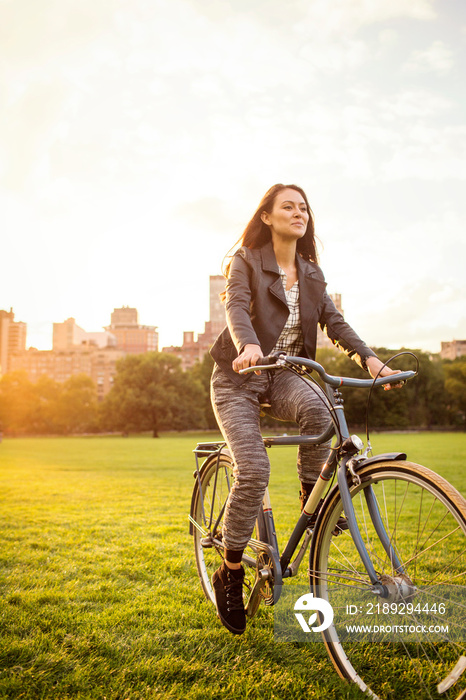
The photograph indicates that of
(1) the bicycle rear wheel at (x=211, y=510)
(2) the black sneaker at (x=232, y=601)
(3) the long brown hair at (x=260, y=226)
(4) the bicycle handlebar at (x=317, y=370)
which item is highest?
(3) the long brown hair at (x=260, y=226)

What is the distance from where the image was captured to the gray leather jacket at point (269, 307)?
10.3ft

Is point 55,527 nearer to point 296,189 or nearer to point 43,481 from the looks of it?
point 296,189

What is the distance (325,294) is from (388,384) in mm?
917

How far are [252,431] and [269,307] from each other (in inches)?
28.4

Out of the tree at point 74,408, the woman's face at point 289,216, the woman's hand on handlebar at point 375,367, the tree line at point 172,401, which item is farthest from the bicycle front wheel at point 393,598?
the tree at point 74,408

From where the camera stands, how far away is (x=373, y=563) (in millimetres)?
2330

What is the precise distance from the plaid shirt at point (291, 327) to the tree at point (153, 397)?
208ft

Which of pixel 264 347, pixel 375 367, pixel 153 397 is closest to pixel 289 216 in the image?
pixel 264 347

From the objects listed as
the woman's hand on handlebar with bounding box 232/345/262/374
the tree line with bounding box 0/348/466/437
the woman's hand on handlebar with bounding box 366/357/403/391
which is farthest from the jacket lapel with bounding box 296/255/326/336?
the tree line with bounding box 0/348/466/437

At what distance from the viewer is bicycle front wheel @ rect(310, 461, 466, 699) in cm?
219

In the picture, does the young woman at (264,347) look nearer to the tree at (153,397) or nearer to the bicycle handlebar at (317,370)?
the bicycle handlebar at (317,370)

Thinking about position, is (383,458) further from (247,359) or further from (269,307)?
(269,307)

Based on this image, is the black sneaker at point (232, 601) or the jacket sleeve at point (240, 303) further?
the black sneaker at point (232, 601)

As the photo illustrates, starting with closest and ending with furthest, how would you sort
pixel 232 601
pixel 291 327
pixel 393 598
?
pixel 393 598, pixel 232 601, pixel 291 327
